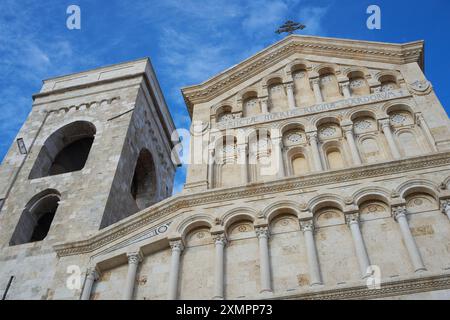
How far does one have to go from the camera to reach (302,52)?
17.9m

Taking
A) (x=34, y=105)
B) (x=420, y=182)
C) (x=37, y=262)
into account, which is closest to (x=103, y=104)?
(x=34, y=105)

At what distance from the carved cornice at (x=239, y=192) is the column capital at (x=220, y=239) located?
115 centimetres

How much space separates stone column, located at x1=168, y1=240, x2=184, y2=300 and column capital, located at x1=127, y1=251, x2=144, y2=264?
2.56 ft

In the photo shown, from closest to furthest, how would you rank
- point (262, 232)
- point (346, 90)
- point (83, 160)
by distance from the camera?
point (262, 232) → point (346, 90) → point (83, 160)

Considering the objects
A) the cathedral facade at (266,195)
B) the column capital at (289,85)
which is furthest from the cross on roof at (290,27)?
the column capital at (289,85)

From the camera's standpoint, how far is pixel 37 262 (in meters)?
15.4

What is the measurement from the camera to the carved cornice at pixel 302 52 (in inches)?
650

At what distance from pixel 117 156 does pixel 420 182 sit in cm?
1039

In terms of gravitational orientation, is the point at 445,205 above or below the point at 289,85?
below

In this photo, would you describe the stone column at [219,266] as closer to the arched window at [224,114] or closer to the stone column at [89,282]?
the stone column at [89,282]

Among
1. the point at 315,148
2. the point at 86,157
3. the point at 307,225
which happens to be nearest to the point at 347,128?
the point at 315,148

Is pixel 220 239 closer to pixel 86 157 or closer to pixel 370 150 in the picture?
pixel 370 150

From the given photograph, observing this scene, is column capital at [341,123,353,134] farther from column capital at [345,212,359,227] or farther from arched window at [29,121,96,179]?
arched window at [29,121,96,179]

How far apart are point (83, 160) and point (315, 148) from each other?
37.6 ft
